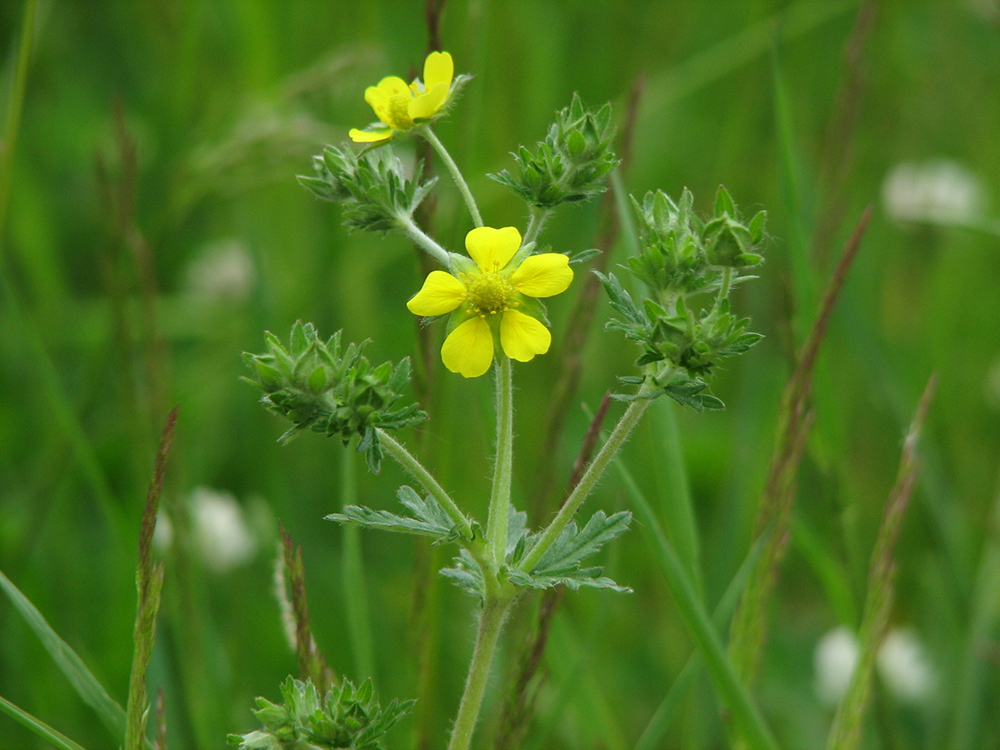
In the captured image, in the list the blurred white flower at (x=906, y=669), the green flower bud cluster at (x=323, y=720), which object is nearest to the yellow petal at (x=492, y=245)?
the green flower bud cluster at (x=323, y=720)

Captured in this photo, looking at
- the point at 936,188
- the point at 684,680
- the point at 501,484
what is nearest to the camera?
the point at 501,484

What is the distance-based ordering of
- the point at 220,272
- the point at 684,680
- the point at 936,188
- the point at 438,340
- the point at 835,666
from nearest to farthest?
1. the point at 684,680
2. the point at 438,340
3. the point at 835,666
4. the point at 220,272
5. the point at 936,188

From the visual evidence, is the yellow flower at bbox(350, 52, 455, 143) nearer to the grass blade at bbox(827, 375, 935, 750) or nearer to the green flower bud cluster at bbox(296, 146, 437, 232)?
the green flower bud cluster at bbox(296, 146, 437, 232)

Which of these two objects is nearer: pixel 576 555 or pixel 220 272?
pixel 576 555

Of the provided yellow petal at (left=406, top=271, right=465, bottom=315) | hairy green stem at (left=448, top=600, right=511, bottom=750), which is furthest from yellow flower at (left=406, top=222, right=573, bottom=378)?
hairy green stem at (left=448, top=600, right=511, bottom=750)

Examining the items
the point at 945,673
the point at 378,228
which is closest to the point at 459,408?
the point at 945,673

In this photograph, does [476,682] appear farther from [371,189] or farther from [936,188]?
[936,188]

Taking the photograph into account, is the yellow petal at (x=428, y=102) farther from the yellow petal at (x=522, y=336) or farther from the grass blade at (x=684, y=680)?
the grass blade at (x=684, y=680)

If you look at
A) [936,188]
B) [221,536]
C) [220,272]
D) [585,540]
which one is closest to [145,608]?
[585,540]

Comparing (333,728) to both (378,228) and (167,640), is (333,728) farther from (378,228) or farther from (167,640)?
(167,640)
